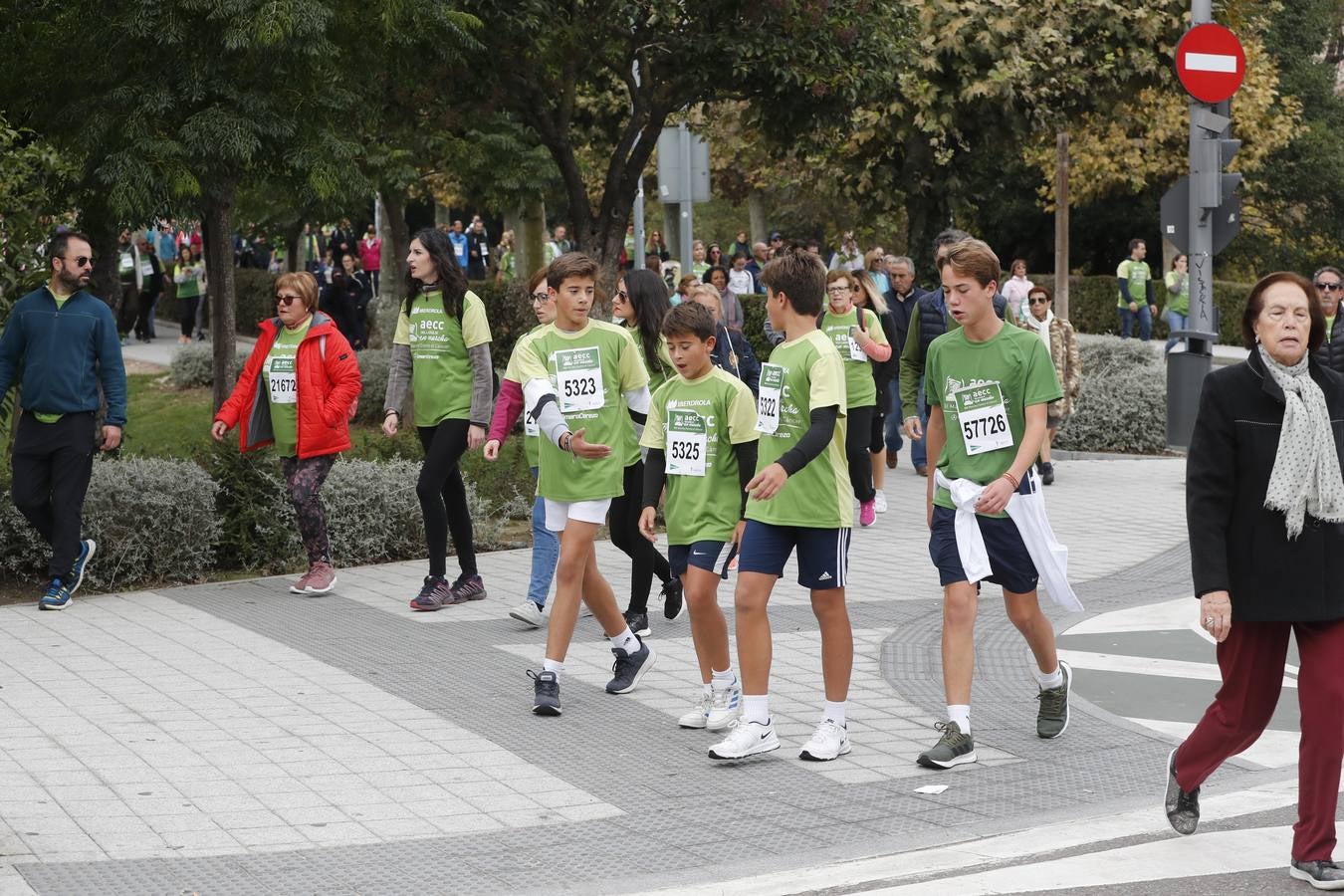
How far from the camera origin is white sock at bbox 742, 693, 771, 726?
673cm

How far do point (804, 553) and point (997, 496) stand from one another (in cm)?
69

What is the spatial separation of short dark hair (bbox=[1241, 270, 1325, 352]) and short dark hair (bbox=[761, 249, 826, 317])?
5.60 feet

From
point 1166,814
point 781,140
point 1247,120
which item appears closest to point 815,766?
point 1166,814

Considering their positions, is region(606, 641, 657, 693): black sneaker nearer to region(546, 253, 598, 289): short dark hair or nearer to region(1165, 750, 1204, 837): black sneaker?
region(546, 253, 598, 289): short dark hair

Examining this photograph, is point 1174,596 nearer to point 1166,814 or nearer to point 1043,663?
point 1043,663

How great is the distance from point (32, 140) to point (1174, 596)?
7.07 m

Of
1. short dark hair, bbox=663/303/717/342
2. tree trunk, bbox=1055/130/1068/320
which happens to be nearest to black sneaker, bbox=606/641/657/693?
short dark hair, bbox=663/303/717/342

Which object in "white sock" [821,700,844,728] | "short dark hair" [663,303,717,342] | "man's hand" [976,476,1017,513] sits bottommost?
"white sock" [821,700,844,728]

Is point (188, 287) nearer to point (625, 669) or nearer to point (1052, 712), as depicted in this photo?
point (625, 669)

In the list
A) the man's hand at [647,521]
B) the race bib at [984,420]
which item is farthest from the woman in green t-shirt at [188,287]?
the race bib at [984,420]

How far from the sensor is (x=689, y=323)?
6.81 meters

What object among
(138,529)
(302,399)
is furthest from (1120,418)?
(138,529)

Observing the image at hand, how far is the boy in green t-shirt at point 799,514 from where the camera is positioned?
21.7 ft

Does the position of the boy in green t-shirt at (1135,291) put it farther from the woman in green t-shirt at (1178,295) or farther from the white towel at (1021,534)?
the white towel at (1021,534)
